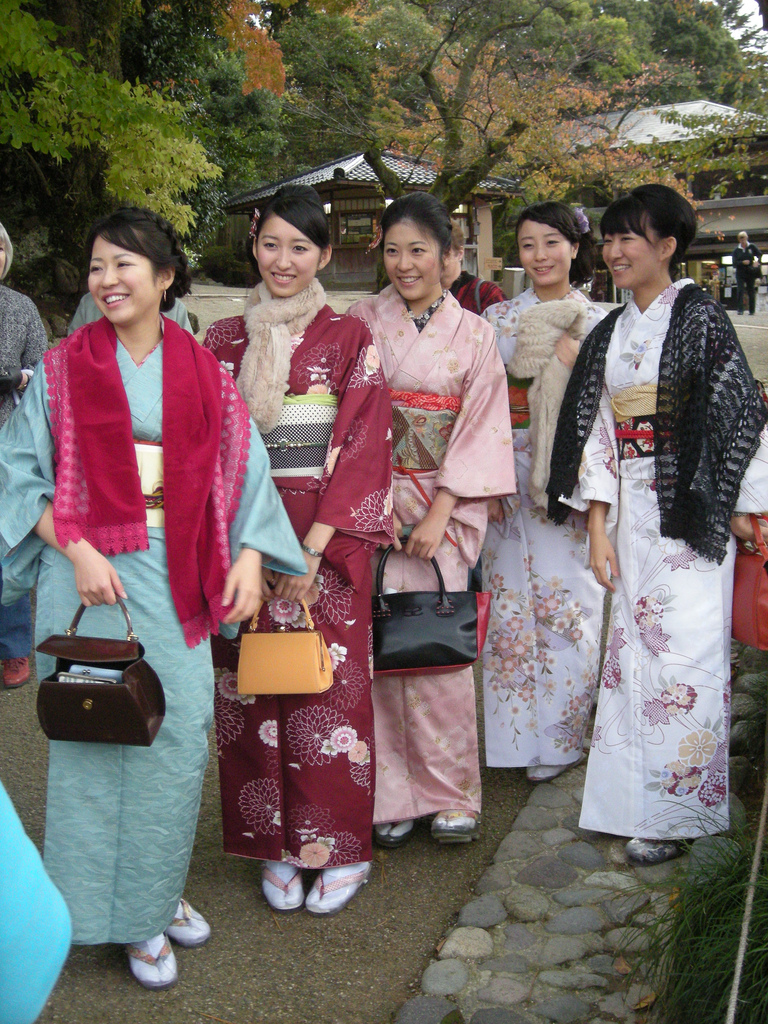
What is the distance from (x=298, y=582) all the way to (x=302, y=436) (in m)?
0.44

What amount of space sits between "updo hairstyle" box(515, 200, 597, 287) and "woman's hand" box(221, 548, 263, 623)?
1888mm

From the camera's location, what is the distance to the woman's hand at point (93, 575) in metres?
2.32

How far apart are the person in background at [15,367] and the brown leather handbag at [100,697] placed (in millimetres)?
1807

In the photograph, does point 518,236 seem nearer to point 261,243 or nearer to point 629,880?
point 261,243

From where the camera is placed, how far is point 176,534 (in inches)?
95.1

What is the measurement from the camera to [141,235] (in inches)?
97.7

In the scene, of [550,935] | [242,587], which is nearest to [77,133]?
[242,587]

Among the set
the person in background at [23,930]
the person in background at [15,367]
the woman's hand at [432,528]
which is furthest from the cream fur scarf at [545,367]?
the person in background at [23,930]

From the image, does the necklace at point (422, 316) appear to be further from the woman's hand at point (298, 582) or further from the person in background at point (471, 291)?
the woman's hand at point (298, 582)

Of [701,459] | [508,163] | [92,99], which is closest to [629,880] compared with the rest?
[701,459]

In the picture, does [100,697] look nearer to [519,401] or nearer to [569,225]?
[519,401]

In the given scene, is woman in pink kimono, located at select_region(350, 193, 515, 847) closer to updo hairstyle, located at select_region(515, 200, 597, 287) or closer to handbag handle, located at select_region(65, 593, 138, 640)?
updo hairstyle, located at select_region(515, 200, 597, 287)

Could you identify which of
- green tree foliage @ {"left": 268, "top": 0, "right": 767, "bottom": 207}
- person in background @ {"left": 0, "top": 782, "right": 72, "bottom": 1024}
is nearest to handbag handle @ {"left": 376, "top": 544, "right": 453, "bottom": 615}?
person in background @ {"left": 0, "top": 782, "right": 72, "bottom": 1024}

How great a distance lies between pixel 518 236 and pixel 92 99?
8.24 feet
